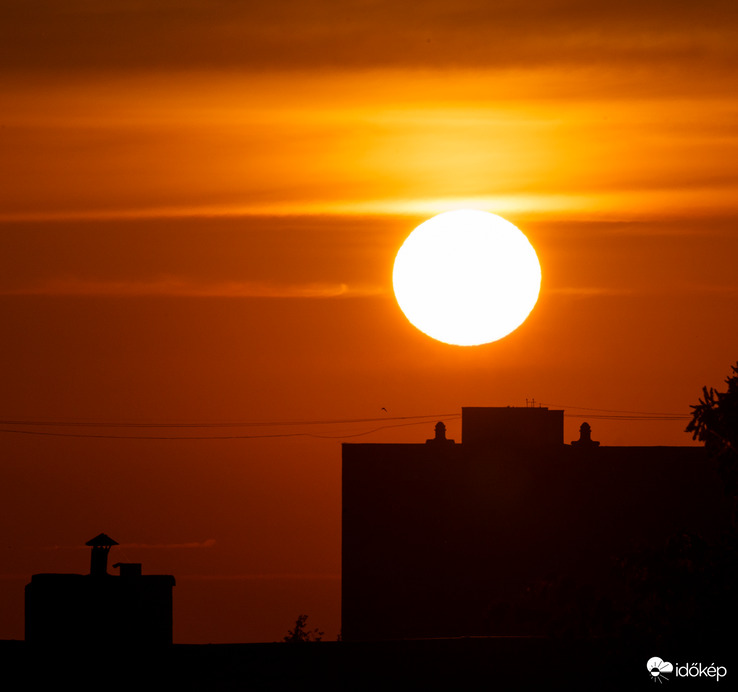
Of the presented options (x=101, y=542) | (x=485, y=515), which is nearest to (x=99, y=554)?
(x=101, y=542)

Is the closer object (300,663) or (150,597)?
(300,663)

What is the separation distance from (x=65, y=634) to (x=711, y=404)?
19.5 meters

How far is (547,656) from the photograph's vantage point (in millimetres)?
24547

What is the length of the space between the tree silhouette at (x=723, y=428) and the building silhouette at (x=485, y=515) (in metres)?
39.8

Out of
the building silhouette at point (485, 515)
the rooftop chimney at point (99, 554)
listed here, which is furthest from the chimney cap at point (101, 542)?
the building silhouette at point (485, 515)

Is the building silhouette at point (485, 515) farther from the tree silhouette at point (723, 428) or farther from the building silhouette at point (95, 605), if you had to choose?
the tree silhouette at point (723, 428)

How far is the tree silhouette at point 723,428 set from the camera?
18469 mm

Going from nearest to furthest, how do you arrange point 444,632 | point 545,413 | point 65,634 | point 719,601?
point 719,601, point 65,634, point 444,632, point 545,413

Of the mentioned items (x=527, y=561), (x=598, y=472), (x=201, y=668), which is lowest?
(x=201, y=668)

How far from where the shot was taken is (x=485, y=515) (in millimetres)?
59875

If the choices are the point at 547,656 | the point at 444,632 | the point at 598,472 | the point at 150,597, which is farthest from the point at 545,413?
the point at 547,656

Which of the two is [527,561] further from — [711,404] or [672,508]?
[711,404]

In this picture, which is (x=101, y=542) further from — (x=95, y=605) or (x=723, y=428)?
(x=723, y=428)

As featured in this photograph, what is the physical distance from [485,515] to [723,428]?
4172cm
